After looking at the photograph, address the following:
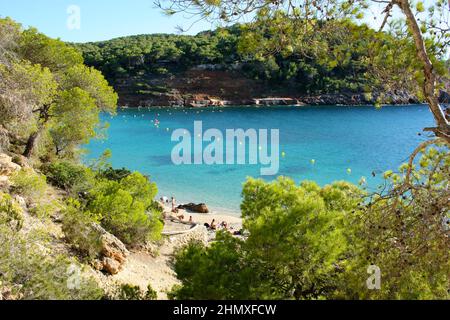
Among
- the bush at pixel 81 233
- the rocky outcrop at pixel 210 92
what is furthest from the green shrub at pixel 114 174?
the rocky outcrop at pixel 210 92

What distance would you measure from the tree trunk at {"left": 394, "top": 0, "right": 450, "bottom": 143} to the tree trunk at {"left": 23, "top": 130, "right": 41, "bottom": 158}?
49.1 ft

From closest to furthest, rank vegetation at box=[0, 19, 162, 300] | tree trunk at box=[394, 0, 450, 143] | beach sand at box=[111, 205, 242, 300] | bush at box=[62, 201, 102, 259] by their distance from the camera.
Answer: tree trunk at box=[394, 0, 450, 143] < vegetation at box=[0, 19, 162, 300] < bush at box=[62, 201, 102, 259] < beach sand at box=[111, 205, 242, 300]

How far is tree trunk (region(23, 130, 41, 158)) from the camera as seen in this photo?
16.6 metres

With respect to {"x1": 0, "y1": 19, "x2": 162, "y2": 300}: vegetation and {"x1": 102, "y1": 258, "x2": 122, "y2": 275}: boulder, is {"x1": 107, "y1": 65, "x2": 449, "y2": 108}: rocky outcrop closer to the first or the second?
{"x1": 0, "y1": 19, "x2": 162, "y2": 300}: vegetation

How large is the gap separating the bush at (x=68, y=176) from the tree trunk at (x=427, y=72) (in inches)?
516

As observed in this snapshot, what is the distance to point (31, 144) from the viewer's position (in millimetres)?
16750

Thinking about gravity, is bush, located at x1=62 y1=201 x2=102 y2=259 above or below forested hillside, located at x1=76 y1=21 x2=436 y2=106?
below

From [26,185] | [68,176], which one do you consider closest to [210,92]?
[68,176]

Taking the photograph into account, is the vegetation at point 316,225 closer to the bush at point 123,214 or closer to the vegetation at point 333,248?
the vegetation at point 333,248

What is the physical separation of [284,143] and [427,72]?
3939 cm

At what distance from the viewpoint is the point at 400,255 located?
5.53m

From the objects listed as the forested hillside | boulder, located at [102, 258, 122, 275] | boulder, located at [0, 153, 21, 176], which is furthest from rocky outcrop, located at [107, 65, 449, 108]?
boulder, located at [102, 258, 122, 275]

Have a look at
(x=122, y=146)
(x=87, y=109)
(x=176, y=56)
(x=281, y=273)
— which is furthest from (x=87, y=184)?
(x=176, y=56)
